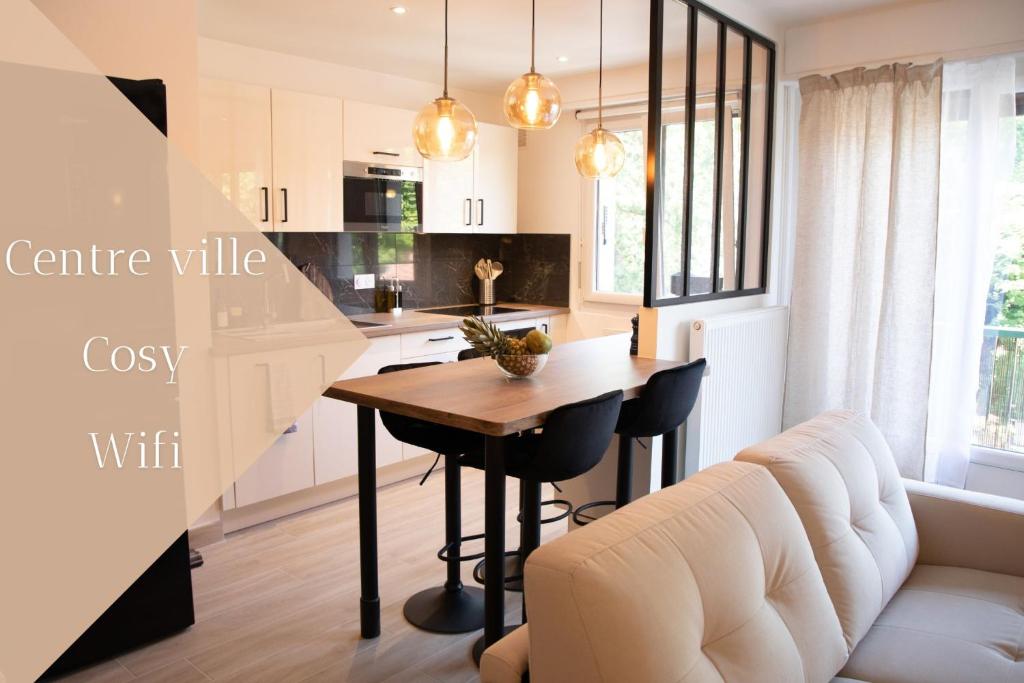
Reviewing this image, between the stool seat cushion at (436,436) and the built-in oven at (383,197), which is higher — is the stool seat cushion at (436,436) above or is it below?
below

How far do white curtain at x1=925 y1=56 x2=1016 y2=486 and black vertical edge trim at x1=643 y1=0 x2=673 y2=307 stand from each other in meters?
1.60

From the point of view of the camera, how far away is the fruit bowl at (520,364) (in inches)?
108

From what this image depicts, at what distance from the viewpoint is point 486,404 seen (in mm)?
2393

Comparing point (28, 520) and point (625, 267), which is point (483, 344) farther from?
point (625, 267)

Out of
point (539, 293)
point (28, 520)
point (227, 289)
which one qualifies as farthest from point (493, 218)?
point (28, 520)

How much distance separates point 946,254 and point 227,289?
3758mm

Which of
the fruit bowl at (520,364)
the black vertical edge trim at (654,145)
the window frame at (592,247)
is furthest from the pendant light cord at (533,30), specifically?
the window frame at (592,247)

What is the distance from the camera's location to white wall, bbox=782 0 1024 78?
142 inches

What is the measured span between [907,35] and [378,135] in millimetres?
2857

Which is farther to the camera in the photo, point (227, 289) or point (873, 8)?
point (227, 289)

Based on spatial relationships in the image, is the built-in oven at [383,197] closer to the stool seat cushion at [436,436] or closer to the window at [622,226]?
the window at [622,226]

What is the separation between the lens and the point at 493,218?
5359mm

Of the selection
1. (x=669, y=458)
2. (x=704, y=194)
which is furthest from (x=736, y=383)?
(x=669, y=458)

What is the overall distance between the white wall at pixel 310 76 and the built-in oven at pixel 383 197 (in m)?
0.56
